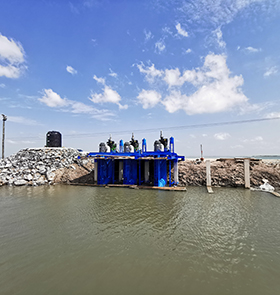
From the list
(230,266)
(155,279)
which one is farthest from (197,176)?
(155,279)

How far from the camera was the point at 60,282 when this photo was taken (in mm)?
5070

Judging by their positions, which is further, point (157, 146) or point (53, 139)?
point (53, 139)

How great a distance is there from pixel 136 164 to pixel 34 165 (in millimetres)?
16393

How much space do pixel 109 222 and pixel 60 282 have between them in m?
4.69

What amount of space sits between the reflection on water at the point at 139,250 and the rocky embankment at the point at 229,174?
30.4ft

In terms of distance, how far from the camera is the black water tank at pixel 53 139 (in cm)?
3216

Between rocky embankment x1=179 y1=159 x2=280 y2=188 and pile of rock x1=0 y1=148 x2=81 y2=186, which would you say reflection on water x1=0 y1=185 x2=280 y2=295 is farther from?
pile of rock x1=0 y1=148 x2=81 y2=186

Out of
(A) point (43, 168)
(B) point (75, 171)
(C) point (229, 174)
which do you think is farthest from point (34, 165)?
(C) point (229, 174)

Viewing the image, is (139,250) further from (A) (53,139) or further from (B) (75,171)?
(A) (53,139)

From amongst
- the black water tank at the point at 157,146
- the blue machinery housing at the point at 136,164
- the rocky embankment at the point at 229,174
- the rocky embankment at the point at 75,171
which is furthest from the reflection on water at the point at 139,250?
the rocky embankment at the point at 75,171

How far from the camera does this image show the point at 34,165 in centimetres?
2572

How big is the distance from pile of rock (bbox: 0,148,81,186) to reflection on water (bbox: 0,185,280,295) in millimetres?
11779

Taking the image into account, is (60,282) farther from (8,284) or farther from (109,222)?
(109,222)

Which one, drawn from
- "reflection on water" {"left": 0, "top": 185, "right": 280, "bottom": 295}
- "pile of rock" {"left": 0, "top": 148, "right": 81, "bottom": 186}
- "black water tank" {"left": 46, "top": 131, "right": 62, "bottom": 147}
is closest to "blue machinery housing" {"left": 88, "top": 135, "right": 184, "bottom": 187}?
"pile of rock" {"left": 0, "top": 148, "right": 81, "bottom": 186}
